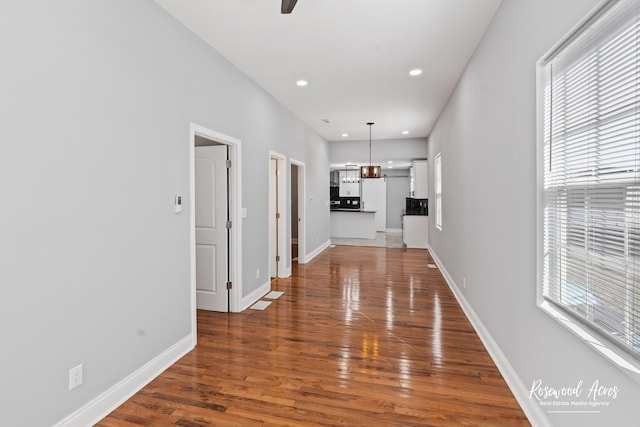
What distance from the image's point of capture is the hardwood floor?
2.08 meters

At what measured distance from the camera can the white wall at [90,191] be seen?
164 centimetres

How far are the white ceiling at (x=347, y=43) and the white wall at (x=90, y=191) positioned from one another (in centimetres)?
44

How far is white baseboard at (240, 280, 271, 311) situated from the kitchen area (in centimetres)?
496

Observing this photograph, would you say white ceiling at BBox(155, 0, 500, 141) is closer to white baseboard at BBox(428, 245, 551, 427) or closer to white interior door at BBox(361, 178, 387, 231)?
white baseboard at BBox(428, 245, 551, 427)

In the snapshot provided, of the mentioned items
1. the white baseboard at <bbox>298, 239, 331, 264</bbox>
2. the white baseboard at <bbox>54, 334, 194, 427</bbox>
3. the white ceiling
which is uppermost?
the white ceiling

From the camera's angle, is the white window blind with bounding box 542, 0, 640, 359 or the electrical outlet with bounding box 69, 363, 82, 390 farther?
the electrical outlet with bounding box 69, 363, 82, 390

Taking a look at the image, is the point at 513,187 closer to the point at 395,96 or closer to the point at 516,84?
the point at 516,84

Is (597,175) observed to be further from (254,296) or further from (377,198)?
(377,198)

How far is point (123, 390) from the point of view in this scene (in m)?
2.25

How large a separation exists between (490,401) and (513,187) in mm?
1456

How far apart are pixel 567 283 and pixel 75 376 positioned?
2.75 meters

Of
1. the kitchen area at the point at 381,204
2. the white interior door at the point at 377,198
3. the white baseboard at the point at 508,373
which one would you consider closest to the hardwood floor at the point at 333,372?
the white baseboard at the point at 508,373

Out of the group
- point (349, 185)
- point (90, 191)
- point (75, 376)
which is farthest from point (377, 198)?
point (75, 376)

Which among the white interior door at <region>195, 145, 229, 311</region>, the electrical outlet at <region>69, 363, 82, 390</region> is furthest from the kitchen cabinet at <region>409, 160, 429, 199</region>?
the electrical outlet at <region>69, 363, 82, 390</region>
